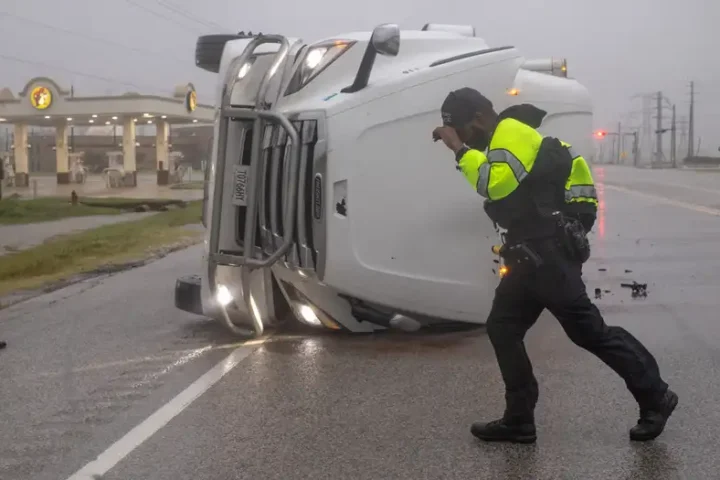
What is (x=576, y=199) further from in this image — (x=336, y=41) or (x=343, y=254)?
(x=336, y=41)

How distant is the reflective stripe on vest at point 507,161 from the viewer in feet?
14.2

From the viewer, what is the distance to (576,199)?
188 inches

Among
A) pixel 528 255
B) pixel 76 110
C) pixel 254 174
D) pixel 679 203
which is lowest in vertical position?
pixel 528 255

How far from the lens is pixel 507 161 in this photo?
4.32 metres

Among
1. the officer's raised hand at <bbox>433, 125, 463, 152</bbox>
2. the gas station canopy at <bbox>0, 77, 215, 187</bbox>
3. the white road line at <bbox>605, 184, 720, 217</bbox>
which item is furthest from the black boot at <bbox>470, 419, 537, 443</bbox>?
the gas station canopy at <bbox>0, 77, 215, 187</bbox>

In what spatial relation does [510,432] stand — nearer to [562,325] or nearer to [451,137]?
[562,325]

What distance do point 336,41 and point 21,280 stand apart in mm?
7082

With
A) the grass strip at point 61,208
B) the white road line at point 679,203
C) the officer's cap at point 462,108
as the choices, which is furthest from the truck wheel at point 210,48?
the grass strip at point 61,208

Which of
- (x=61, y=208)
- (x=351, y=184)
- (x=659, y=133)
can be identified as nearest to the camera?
(x=351, y=184)

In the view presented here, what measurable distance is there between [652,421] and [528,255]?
40.8 inches

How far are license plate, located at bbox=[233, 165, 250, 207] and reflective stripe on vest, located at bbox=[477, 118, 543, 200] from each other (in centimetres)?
273

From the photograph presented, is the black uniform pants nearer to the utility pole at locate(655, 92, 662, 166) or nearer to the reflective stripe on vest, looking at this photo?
the reflective stripe on vest

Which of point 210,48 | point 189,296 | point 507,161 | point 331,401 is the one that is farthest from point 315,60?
point 507,161

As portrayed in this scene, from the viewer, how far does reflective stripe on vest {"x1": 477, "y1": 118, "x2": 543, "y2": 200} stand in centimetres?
433
